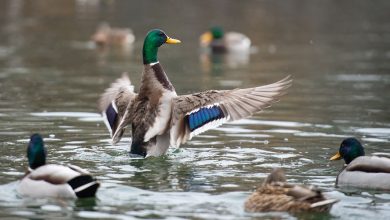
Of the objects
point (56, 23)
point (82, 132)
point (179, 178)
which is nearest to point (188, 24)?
point (56, 23)

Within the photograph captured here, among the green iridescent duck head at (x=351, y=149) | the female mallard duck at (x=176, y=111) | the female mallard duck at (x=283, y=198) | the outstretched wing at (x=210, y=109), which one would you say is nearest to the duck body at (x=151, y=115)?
the female mallard duck at (x=176, y=111)

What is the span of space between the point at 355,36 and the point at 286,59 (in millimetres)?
4581

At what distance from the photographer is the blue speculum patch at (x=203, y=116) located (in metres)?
10.9

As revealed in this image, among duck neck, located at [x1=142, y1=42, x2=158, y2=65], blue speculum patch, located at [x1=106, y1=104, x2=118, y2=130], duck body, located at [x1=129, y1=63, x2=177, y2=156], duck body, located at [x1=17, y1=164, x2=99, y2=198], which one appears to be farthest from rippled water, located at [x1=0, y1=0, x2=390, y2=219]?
duck neck, located at [x1=142, y1=42, x2=158, y2=65]

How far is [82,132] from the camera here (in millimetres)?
12992

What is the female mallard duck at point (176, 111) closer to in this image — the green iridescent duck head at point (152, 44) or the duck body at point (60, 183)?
the green iridescent duck head at point (152, 44)

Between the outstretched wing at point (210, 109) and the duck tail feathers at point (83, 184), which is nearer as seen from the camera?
the duck tail feathers at point (83, 184)

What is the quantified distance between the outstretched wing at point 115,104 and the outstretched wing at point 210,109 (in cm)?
74

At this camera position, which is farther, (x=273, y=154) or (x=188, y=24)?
(x=188, y=24)

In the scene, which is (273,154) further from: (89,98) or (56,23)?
(56,23)

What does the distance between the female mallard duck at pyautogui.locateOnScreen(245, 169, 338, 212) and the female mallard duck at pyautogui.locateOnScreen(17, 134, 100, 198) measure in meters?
1.36

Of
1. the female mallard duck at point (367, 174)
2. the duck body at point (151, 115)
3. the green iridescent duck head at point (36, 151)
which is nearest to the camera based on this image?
the green iridescent duck head at point (36, 151)

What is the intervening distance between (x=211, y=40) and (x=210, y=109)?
584 inches

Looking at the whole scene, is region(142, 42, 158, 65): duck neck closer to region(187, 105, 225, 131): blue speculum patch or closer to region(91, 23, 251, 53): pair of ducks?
region(187, 105, 225, 131): blue speculum patch
